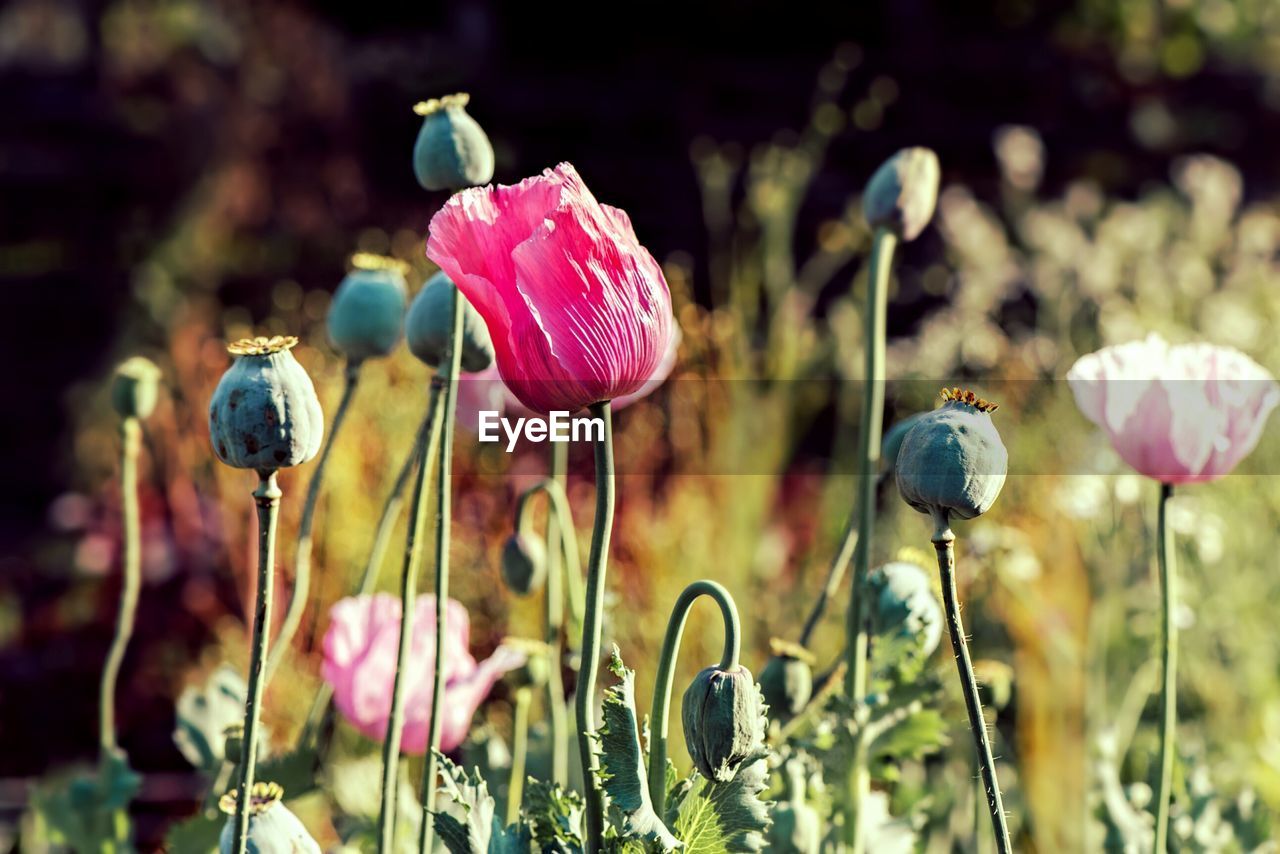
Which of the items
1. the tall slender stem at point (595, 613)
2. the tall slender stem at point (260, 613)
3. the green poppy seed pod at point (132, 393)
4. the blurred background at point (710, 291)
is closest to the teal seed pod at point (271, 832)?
the tall slender stem at point (260, 613)

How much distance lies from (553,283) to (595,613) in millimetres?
142

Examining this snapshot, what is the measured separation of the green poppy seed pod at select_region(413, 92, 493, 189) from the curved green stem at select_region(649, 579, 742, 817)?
0.89 ft

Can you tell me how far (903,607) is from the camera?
86 cm

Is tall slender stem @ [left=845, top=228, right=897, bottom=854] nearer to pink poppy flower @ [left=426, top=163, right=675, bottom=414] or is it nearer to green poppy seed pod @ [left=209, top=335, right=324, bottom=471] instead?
pink poppy flower @ [left=426, top=163, right=675, bottom=414]

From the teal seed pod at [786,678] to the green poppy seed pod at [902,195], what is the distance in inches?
10.6

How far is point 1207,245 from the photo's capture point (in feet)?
11.1

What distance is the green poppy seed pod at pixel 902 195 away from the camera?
87 cm

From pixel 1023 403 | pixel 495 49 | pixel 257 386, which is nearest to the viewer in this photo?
pixel 257 386

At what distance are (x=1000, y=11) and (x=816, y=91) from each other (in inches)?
40.2

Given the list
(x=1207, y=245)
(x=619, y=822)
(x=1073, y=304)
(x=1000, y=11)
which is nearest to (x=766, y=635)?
(x=1073, y=304)

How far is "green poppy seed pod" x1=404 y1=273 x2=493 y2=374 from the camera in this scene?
0.78 meters

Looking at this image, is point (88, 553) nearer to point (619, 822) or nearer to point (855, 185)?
point (619, 822)

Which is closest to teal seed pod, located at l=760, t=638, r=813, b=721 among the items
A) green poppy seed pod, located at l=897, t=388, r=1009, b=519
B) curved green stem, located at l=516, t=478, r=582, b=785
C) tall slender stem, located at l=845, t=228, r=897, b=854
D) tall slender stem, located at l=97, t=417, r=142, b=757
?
tall slender stem, located at l=845, t=228, r=897, b=854

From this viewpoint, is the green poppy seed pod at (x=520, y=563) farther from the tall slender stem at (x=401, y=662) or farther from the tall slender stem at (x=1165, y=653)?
the tall slender stem at (x=1165, y=653)
